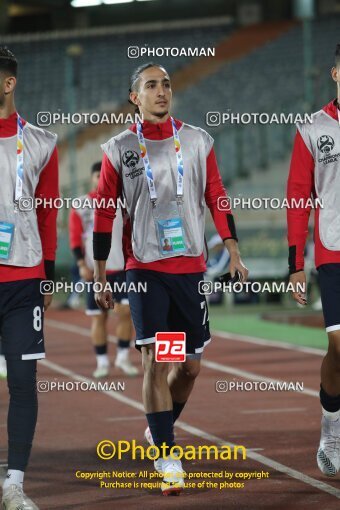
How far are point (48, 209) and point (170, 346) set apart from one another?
40.8 inches

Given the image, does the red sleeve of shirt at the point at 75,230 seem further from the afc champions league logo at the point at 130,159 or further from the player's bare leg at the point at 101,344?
the afc champions league logo at the point at 130,159

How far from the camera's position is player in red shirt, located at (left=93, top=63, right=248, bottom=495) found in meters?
6.66

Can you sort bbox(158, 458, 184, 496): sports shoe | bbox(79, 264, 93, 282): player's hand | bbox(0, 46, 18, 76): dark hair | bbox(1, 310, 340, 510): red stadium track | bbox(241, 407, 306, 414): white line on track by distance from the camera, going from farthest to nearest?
bbox(79, 264, 93, 282): player's hand, bbox(241, 407, 306, 414): white line on track, bbox(158, 458, 184, 496): sports shoe, bbox(1, 310, 340, 510): red stadium track, bbox(0, 46, 18, 76): dark hair

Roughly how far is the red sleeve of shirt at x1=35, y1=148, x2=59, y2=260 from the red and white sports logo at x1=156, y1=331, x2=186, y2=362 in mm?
777

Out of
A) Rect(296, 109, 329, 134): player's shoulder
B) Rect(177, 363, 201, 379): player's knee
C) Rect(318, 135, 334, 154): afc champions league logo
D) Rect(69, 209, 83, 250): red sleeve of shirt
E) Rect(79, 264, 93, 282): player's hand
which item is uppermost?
Rect(296, 109, 329, 134): player's shoulder

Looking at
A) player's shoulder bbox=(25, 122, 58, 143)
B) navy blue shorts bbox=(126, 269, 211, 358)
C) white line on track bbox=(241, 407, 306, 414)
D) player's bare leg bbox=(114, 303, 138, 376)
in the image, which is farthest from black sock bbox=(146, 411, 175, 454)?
player's bare leg bbox=(114, 303, 138, 376)

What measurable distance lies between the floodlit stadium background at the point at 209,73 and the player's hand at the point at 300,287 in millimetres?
17791

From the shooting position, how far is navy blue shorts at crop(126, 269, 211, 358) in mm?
6691

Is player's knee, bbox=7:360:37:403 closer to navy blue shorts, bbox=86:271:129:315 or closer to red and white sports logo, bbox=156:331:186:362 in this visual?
red and white sports logo, bbox=156:331:186:362

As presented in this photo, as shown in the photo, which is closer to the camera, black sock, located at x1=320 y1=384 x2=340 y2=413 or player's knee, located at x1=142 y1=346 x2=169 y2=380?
player's knee, located at x1=142 y1=346 x2=169 y2=380

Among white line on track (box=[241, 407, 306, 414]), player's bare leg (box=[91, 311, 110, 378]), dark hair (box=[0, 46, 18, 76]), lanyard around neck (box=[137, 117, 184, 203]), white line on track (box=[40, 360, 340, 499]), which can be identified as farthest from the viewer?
player's bare leg (box=[91, 311, 110, 378])

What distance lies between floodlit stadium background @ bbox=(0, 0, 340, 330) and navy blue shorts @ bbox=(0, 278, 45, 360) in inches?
730

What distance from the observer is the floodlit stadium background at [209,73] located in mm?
28766

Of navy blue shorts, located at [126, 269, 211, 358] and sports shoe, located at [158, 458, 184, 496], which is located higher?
navy blue shorts, located at [126, 269, 211, 358]
